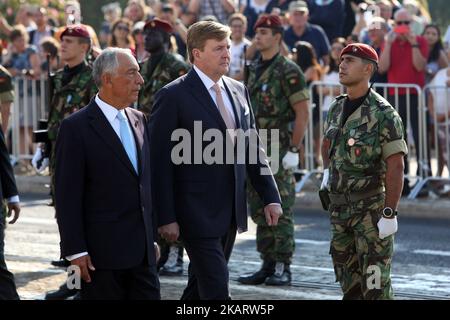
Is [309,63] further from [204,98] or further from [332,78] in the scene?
[204,98]

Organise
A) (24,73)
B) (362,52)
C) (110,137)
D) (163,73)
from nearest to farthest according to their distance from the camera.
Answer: (110,137) → (362,52) → (163,73) → (24,73)

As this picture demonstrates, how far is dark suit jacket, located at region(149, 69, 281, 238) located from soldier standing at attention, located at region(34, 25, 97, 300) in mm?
2672

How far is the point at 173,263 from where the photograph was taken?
34.5ft

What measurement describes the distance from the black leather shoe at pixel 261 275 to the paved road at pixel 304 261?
0.09m

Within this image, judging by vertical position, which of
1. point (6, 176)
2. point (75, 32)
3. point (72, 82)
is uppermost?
point (75, 32)

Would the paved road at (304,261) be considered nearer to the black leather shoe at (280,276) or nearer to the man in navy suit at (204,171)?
the black leather shoe at (280,276)

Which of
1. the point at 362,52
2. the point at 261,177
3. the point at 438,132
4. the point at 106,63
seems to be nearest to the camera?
the point at 106,63

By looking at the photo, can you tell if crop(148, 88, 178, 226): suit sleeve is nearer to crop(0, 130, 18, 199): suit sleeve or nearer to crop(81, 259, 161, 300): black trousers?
crop(81, 259, 161, 300): black trousers

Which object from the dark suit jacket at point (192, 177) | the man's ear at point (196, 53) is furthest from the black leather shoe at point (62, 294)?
the man's ear at point (196, 53)

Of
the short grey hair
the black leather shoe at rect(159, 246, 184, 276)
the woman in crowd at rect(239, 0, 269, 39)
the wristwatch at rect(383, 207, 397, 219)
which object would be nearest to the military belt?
the wristwatch at rect(383, 207, 397, 219)

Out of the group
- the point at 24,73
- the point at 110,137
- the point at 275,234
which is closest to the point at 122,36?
the point at 24,73

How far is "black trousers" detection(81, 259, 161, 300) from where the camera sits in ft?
21.9

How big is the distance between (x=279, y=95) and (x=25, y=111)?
26.9ft

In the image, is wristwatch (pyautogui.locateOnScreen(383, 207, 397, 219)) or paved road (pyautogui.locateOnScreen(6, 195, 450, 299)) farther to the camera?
paved road (pyautogui.locateOnScreen(6, 195, 450, 299))
